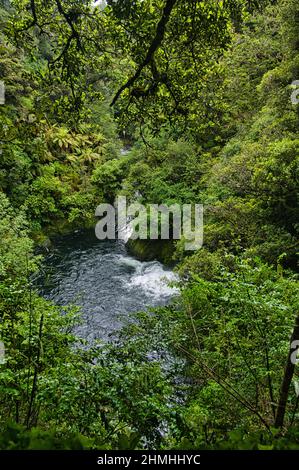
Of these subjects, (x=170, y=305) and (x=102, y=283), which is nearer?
(x=170, y=305)

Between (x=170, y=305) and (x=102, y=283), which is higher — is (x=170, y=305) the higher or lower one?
the higher one

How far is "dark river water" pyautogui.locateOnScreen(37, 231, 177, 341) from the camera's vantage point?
9.81 m

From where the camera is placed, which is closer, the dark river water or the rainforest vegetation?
the rainforest vegetation

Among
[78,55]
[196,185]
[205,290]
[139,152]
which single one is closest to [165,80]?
[78,55]

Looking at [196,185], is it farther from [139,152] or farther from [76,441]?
[76,441]

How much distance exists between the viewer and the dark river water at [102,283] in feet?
32.2

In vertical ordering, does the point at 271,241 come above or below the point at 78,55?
below

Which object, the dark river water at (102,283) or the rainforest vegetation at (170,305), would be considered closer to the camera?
the rainforest vegetation at (170,305)

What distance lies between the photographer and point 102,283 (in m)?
12.0

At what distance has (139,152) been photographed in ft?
57.9

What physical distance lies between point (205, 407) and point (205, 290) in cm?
167
